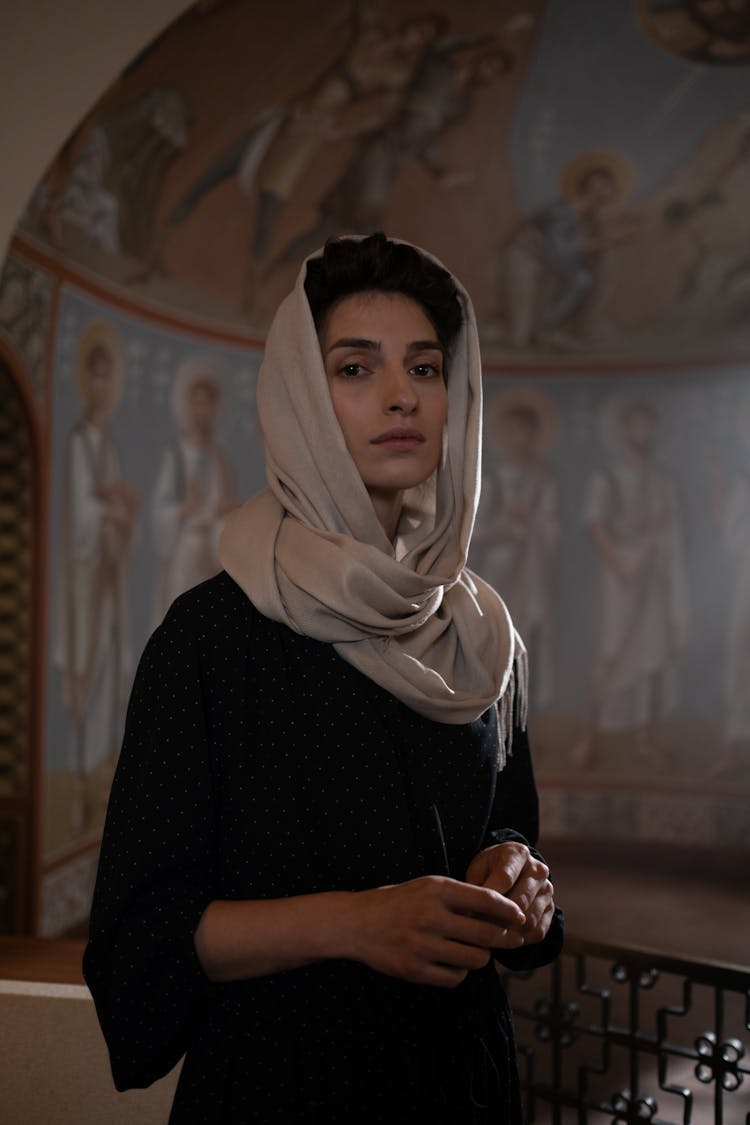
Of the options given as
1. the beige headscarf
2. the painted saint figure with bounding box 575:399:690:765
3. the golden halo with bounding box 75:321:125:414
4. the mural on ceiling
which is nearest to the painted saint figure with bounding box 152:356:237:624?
the mural on ceiling

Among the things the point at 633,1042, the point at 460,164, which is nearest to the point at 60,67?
the point at 633,1042

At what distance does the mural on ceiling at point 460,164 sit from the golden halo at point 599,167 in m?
0.02

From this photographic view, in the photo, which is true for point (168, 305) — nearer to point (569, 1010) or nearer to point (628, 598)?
point (628, 598)

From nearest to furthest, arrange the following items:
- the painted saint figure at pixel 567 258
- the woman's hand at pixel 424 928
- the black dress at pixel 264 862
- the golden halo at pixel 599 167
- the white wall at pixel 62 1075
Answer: the woman's hand at pixel 424 928, the black dress at pixel 264 862, the white wall at pixel 62 1075, the golden halo at pixel 599 167, the painted saint figure at pixel 567 258

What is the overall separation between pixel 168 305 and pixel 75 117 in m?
4.08

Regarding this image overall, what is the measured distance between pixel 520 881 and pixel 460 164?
7.40 metres

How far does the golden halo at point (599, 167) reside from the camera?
832 cm

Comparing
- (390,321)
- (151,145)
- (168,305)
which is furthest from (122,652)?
(390,321)

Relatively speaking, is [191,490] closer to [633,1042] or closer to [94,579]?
[94,579]

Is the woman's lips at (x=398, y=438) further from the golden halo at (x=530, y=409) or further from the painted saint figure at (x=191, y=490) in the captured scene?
the golden halo at (x=530, y=409)

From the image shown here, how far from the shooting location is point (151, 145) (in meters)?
6.34

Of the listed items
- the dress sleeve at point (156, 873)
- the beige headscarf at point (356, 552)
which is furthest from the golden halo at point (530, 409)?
the dress sleeve at point (156, 873)

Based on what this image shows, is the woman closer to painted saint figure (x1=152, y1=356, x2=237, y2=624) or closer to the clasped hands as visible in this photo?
the clasped hands

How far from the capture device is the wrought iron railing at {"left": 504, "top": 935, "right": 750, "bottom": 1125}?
259 cm
